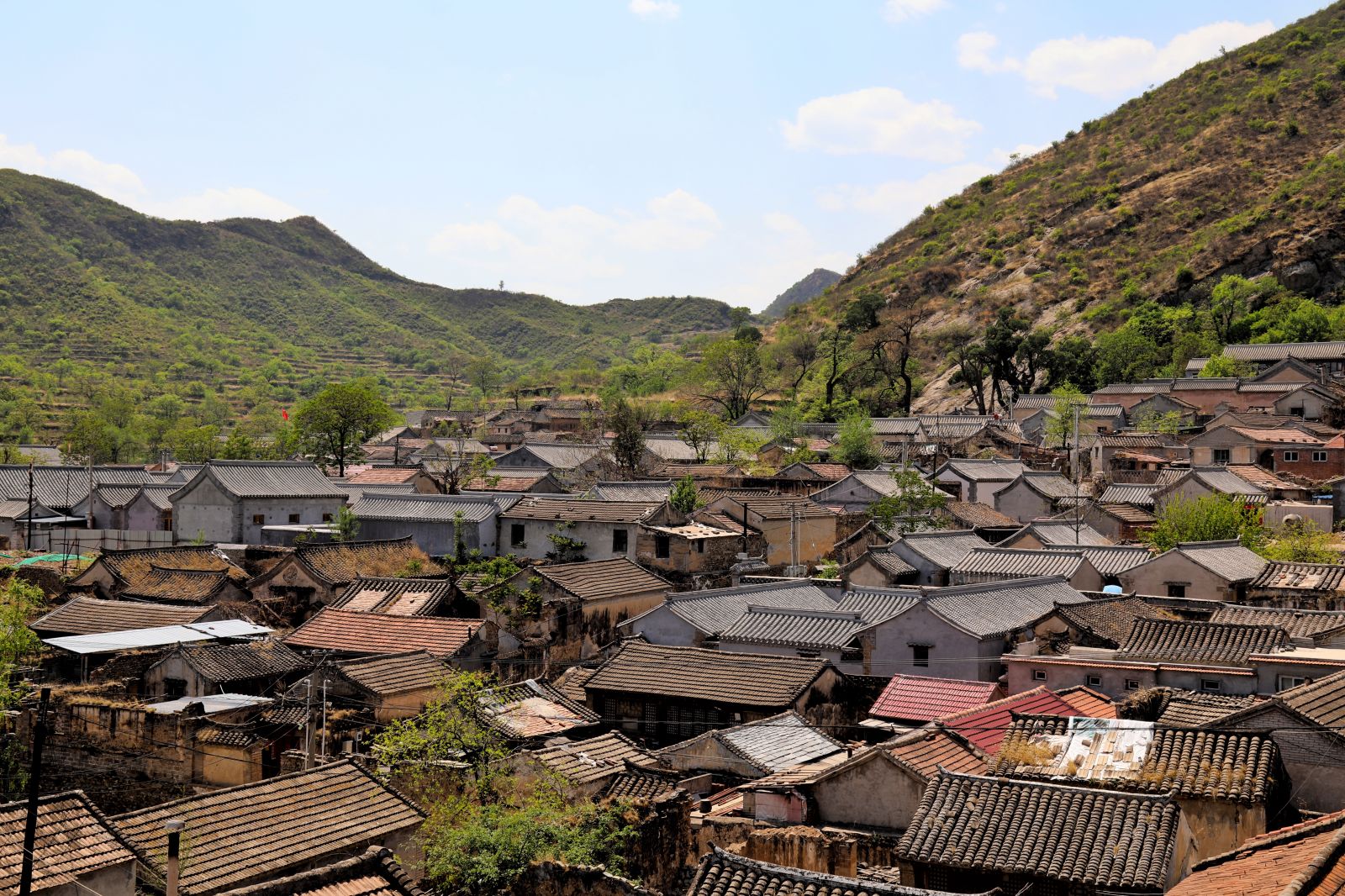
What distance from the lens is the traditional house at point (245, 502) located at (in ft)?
161

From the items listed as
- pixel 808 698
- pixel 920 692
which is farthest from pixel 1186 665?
pixel 808 698

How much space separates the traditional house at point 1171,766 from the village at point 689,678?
66 mm

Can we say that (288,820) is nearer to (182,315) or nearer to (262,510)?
(262,510)

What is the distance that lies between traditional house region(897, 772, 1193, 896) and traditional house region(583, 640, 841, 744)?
1157 centimetres

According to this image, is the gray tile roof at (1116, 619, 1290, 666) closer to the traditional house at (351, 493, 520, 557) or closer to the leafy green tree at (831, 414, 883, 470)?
the traditional house at (351, 493, 520, 557)

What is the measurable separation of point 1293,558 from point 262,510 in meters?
38.4

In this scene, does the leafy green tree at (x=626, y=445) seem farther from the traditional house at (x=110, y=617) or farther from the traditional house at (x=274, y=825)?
the traditional house at (x=274, y=825)

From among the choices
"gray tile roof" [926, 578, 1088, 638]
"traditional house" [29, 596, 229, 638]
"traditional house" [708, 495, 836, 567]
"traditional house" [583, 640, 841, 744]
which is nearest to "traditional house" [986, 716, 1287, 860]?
"traditional house" [583, 640, 841, 744]

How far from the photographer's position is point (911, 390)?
9819 cm

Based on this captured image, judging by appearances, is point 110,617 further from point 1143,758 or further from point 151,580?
point 1143,758

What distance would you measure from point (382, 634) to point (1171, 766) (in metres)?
21.5

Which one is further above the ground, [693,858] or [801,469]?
[801,469]

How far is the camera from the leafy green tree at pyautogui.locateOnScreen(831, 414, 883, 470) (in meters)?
65.4

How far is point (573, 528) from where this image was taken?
43.1 meters
